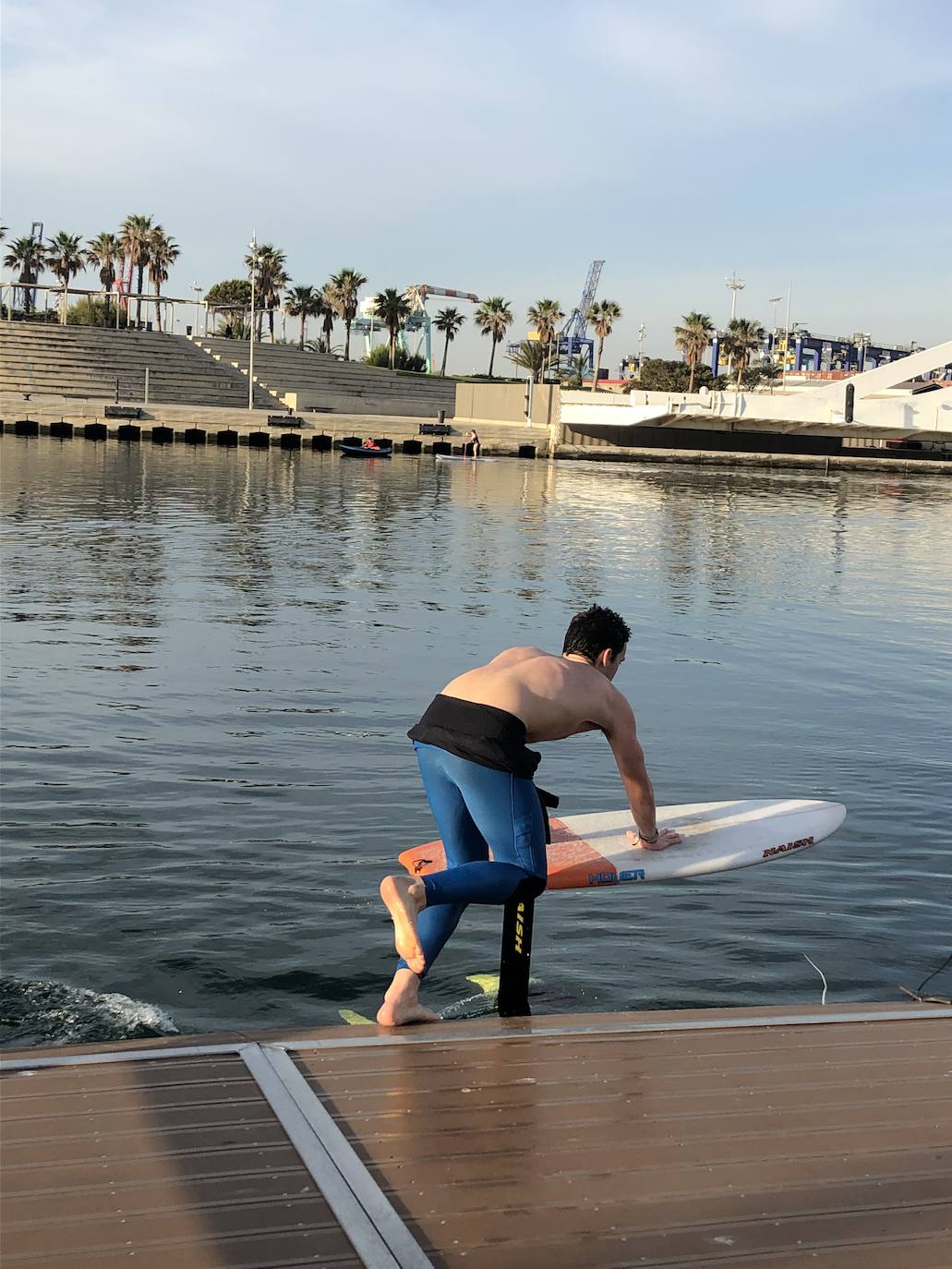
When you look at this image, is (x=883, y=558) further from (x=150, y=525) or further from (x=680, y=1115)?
(x=680, y=1115)

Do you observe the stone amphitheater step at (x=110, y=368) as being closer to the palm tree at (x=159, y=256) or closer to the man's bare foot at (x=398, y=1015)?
the palm tree at (x=159, y=256)

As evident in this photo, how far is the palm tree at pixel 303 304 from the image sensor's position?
11650 centimetres

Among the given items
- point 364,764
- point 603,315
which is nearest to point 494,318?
point 603,315

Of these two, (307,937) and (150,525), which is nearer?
(307,937)

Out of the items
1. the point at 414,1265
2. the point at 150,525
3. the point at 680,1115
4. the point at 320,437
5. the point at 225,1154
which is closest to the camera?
the point at 414,1265

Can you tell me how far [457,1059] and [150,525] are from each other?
24.5 m

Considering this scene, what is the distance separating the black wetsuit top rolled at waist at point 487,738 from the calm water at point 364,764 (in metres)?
1.62

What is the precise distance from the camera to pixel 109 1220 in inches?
112

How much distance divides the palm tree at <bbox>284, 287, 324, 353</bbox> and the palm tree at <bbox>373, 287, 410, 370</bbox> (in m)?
7.48

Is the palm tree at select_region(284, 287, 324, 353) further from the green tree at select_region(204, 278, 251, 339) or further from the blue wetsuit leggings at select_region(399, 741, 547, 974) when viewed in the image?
the blue wetsuit leggings at select_region(399, 741, 547, 974)

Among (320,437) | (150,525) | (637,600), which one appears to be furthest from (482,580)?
(320,437)

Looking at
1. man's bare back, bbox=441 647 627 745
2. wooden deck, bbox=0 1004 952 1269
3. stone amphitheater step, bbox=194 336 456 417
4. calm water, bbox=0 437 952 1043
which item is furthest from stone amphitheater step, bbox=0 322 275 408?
wooden deck, bbox=0 1004 952 1269

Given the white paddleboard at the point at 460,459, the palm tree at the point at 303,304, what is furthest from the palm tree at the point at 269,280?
the white paddleboard at the point at 460,459

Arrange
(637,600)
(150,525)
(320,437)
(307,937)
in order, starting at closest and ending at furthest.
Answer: (307,937) < (637,600) < (150,525) < (320,437)
